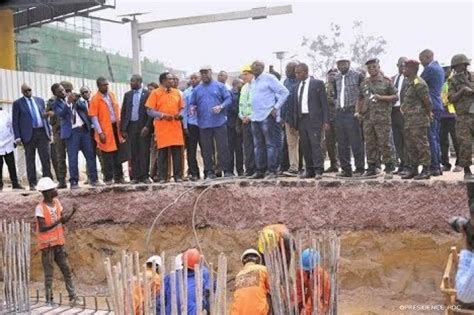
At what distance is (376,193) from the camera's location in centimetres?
812

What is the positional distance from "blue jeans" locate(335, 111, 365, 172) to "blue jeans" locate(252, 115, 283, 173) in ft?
2.91

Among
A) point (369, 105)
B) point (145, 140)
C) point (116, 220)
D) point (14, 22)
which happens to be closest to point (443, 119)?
point (369, 105)

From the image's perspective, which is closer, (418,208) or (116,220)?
(418,208)

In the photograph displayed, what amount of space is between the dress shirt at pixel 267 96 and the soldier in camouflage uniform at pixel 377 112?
1.13 m

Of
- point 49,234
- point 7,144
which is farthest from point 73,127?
point 49,234

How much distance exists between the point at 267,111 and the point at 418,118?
2.13 meters

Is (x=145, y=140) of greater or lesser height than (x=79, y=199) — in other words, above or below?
above

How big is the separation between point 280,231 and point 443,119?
5313mm

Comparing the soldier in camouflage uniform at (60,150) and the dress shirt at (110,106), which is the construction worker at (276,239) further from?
the soldier in camouflage uniform at (60,150)

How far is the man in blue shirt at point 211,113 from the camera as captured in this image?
934cm

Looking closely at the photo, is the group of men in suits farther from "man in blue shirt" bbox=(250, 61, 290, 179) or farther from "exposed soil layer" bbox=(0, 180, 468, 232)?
"exposed soil layer" bbox=(0, 180, 468, 232)

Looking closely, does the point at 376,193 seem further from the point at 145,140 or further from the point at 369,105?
the point at 145,140

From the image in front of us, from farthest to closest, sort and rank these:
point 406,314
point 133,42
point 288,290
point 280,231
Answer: point 133,42 → point 406,314 → point 280,231 → point 288,290

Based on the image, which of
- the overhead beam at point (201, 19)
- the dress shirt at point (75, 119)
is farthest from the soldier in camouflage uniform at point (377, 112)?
the overhead beam at point (201, 19)
